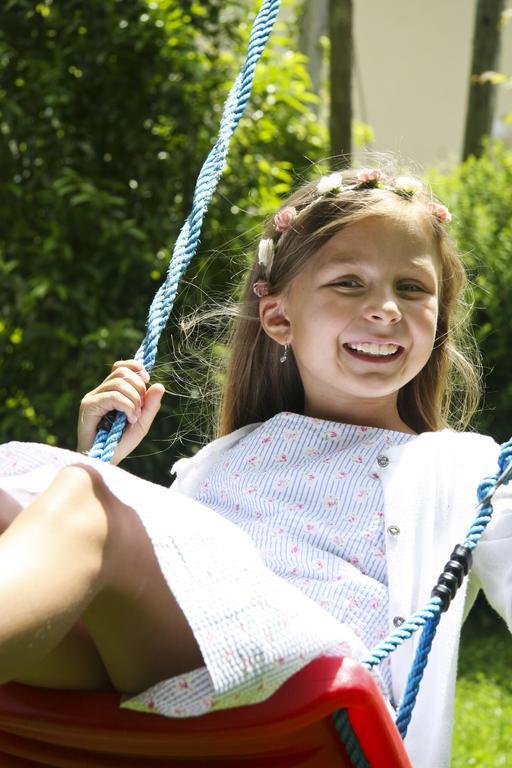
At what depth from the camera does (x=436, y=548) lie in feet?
6.77

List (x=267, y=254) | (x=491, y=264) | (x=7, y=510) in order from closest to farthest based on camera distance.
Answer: (x=7, y=510) < (x=267, y=254) < (x=491, y=264)

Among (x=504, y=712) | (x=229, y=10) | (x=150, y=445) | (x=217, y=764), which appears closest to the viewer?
(x=217, y=764)

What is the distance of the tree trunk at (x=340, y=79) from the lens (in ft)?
16.2

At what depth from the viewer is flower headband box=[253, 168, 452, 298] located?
2.51 m

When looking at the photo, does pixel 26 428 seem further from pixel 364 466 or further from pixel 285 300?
pixel 364 466

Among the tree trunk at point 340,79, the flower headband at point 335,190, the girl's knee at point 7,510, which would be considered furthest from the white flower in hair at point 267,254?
the tree trunk at point 340,79

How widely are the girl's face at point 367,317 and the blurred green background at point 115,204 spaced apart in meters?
2.04

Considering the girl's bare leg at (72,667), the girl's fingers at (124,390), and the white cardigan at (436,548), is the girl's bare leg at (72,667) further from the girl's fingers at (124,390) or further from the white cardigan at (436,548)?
the girl's fingers at (124,390)

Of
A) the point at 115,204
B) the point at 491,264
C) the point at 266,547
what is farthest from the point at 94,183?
the point at 266,547

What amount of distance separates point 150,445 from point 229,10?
191 centimetres

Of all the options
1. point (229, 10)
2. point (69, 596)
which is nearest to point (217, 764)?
point (69, 596)

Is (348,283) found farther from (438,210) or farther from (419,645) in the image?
(419,645)

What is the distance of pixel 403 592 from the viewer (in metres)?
1.97

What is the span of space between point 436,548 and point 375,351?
413 mm
